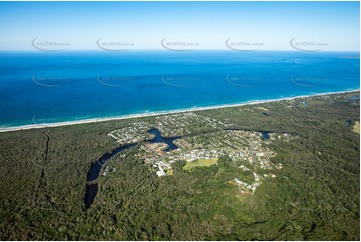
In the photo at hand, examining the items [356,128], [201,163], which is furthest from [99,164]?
[356,128]

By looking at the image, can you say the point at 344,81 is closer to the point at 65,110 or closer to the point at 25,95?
the point at 65,110

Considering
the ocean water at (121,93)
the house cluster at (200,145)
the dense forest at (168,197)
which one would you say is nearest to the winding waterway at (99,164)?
the dense forest at (168,197)

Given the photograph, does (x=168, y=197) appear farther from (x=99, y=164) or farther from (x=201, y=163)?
(x=99, y=164)

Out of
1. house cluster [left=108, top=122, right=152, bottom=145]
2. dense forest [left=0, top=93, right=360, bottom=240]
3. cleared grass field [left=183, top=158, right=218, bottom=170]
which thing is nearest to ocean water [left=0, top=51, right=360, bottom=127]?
house cluster [left=108, top=122, right=152, bottom=145]

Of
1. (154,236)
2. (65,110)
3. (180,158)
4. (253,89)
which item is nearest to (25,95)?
(65,110)

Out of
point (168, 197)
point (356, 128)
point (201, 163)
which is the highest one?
point (356, 128)

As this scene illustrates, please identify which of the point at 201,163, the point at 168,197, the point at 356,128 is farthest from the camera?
the point at 356,128

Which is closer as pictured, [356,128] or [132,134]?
[132,134]

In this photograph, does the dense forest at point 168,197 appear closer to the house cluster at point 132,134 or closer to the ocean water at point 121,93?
the house cluster at point 132,134
